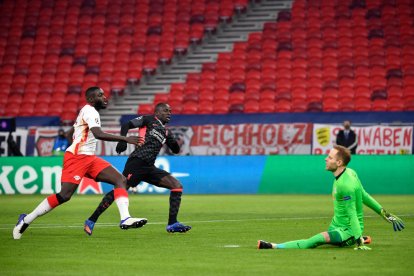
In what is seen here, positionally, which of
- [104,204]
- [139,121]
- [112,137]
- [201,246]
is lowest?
[201,246]

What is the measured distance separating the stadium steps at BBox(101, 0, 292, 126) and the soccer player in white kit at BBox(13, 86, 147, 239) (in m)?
23.5

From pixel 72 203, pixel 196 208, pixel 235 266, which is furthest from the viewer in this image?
pixel 72 203

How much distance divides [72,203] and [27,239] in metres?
11.4

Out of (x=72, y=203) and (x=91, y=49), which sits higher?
(x=91, y=49)

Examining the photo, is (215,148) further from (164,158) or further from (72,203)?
(72,203)

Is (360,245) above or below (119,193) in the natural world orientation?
below

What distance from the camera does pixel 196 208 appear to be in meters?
22.6

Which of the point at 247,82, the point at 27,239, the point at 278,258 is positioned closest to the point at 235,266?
the point at 278,258

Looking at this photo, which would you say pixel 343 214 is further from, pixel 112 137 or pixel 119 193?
pixel 119 193

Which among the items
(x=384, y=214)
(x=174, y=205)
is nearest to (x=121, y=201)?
(x=174, y=205)

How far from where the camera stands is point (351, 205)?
11500mm

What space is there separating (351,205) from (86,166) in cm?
448

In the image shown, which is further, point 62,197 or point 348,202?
point 62,197

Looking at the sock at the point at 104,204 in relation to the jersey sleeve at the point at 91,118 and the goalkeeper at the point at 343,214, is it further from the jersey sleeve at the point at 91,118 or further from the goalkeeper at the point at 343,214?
the goalkeeper at the point at 343,214
